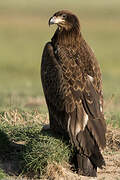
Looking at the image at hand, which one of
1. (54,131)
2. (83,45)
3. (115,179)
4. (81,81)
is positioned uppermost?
(83,45)

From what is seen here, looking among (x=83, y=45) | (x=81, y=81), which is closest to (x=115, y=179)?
(x=81, y=81)

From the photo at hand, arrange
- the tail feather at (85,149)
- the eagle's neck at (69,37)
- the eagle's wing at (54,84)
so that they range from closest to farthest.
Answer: the tail feather at (85,149) → the eagle's wing at (54,84) → the eagle's neck at (69,37)

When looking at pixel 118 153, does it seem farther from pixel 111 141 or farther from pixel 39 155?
pixel 39 155

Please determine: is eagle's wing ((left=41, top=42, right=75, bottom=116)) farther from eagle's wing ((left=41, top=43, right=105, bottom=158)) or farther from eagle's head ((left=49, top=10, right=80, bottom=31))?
eagle's head ((left=49, top=10, right=80, bottom=31))

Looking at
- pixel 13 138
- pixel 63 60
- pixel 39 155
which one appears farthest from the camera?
pixel 13 138

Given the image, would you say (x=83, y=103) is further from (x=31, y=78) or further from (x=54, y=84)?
(x=31, y=78)

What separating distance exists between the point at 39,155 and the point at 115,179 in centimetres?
91

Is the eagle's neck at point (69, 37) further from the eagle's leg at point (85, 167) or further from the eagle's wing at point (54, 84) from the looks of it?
the eagle's leg at point (85, 167)

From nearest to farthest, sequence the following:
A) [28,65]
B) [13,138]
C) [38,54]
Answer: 1. [13,138]
2. [28,65]
3. [38,54]

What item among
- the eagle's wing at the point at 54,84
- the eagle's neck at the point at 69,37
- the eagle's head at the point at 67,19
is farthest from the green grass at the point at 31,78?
the eagle's head at the point at 67,19

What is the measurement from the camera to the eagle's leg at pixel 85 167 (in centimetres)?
562

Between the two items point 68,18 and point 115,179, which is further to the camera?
point 68,18

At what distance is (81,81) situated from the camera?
585cm

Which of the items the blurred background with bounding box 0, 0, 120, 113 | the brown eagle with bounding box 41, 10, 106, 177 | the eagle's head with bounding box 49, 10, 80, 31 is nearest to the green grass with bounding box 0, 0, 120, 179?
the blurred background with bounding box 0, 0, 120, 113
